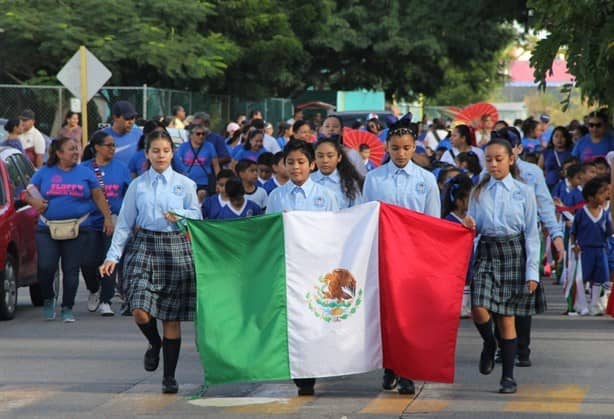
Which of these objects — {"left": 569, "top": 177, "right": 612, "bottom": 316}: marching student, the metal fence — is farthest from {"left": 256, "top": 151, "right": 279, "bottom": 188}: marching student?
the metal fence

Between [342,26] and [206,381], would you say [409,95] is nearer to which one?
[342,26]

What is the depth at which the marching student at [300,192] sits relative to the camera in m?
9.59

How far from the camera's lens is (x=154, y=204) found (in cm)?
949

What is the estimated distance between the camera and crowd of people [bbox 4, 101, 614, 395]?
31.1 feet

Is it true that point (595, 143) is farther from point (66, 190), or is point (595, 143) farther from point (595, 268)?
point (66, 190)

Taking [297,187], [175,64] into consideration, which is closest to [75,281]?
[297,187]

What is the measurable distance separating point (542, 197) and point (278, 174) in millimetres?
4129

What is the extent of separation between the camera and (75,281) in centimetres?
1398

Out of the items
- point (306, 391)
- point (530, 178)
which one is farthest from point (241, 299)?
point (530, 178)

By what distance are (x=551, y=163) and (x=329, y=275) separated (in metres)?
10.9

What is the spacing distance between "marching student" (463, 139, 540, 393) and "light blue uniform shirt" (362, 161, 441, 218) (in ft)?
0.88

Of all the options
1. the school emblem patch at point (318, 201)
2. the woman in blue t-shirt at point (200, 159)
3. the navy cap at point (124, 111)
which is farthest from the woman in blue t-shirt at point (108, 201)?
the school emblem patch at point (318, 201)

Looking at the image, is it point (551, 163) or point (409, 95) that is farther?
point (409, 95)

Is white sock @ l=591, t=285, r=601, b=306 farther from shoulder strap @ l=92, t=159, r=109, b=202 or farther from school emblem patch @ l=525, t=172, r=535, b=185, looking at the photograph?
shoulder strap @ l=92, t=159, r=109, b=202
